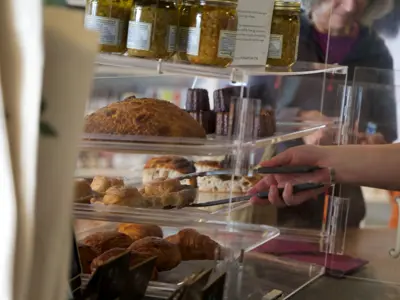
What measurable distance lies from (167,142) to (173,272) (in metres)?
0.19

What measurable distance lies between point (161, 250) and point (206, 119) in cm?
30

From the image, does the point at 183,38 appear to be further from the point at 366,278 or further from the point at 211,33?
the point at 366,278

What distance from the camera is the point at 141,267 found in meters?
0.65

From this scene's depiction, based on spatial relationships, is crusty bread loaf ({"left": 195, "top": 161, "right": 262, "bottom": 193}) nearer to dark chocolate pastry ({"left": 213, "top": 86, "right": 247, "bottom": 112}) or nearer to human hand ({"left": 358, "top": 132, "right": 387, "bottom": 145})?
dark chocolate pastry ({"left": 213, "top": 86, "right": 247, "bottom": 112})

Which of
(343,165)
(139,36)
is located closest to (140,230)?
(139,36)

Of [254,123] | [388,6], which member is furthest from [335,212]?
[388,6]

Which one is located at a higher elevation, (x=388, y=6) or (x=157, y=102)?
(x=388, y=6)

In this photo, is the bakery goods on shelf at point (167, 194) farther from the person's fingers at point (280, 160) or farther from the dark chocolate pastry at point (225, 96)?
the person's fingers at point (280, 160)

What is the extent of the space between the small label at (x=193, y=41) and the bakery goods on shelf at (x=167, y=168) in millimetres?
214

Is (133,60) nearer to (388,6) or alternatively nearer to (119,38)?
(119,38)

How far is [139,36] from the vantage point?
3.71 feet

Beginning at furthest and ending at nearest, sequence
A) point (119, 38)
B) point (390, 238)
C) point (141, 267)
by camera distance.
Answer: point (390, 238), point (119, 38), point (141, 267)

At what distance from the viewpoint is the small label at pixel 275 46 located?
1.37m

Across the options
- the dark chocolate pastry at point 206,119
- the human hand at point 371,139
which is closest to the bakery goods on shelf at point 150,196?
the dark chocolate pastry at point 206,119
